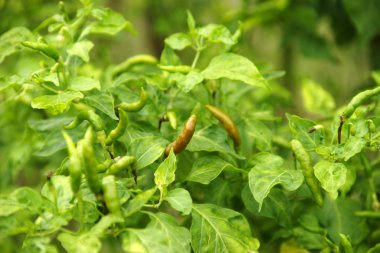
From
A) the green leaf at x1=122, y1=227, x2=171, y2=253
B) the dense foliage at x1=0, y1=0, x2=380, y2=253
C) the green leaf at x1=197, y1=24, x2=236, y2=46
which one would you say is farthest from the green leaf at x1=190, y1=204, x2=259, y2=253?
the green leaf at x1=197, y1=24, x2=236, y2=46

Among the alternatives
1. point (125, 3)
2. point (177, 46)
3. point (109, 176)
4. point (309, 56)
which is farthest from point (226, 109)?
point (125, 3)

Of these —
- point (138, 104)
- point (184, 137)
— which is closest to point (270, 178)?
point (184, 137)

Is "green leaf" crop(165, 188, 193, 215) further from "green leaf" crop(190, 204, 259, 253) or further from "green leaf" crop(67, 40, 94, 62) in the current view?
"green leaf" crop(67, 40, 94, 62)

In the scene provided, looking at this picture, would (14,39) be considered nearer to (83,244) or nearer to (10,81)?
(10,81)

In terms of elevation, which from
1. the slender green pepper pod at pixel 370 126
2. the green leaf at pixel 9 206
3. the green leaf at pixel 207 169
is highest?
the slender green pepper pod at pixel 370 126

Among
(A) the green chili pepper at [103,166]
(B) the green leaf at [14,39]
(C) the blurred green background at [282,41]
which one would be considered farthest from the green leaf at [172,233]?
(B) the green leaf at [14,39]

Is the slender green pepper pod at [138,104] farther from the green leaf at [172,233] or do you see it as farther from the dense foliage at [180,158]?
the green leaf at [172,233]
